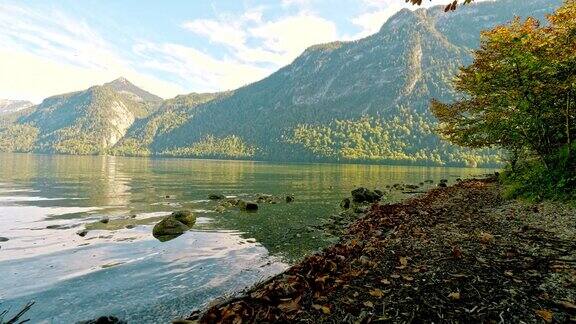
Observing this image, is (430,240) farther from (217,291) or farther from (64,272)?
(64,272)

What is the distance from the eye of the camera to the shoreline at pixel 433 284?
6.29 metres

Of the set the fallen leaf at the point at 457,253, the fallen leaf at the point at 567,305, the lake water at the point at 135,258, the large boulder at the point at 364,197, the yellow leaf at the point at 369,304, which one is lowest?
the lake water at the point at 135,258

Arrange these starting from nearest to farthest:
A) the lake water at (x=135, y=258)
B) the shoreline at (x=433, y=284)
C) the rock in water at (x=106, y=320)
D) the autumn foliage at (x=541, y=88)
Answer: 1. the shoreline at (x=433, y=284)
2. the rock in water at (x=106, y=320)
3. the lake water at (x=135, y=258)
4. the autumn foliage at (x=541, y=88)

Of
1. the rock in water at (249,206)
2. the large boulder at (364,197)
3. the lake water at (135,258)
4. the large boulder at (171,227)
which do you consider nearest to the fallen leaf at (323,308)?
the lake water at (135,258)

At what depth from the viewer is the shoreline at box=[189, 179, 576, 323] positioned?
6285 mm

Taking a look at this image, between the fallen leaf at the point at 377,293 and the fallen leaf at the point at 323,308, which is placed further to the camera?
the fallen leaf at the point at 377,293

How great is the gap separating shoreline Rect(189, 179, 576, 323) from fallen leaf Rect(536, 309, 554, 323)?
0.04ft

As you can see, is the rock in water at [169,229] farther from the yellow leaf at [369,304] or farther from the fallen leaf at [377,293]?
the yellow leaf at [369,304]

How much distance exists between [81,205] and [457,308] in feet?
121

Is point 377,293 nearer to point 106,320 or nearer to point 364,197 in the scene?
point 106,320

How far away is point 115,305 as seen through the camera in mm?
11914

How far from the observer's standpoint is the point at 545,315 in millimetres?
5793

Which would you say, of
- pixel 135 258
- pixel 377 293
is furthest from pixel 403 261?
pixel 135 258

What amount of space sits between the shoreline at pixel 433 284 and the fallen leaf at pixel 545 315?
14 mm
